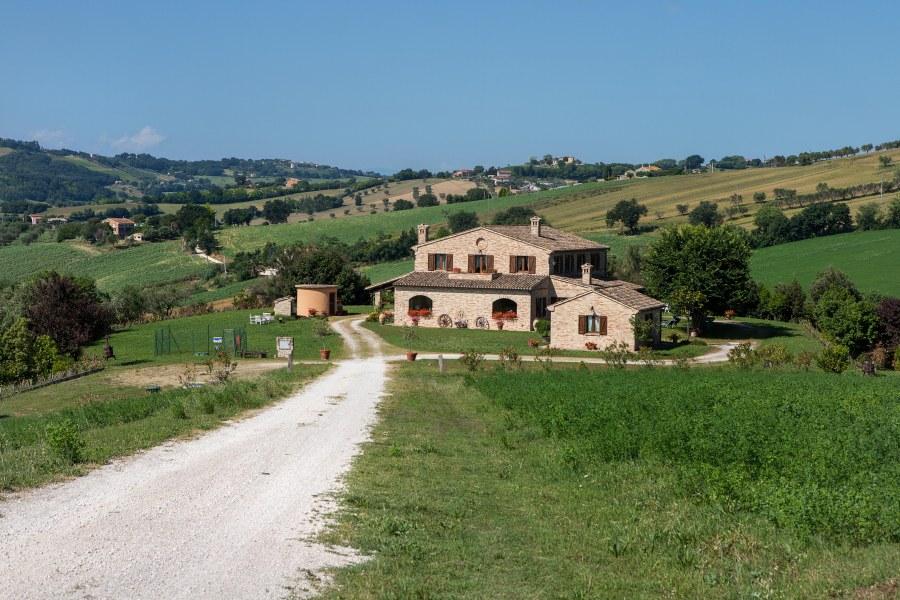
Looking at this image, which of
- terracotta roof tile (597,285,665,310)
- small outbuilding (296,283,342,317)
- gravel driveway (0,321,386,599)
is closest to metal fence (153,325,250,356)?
small outbuilding (296,283,342,317)

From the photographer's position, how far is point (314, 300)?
6412 centimetres

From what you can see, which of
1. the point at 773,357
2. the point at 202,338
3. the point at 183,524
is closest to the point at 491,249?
the point at 202,338

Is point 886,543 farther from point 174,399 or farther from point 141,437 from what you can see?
point 174,399

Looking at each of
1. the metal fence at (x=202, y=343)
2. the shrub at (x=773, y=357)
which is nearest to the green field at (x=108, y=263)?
the metal fence at (x=202, y=343)

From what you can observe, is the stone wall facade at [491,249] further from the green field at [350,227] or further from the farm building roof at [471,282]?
the green field at [350,227]

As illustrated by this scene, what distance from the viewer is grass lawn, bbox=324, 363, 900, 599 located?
10961mm

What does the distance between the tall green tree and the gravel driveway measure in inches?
1521

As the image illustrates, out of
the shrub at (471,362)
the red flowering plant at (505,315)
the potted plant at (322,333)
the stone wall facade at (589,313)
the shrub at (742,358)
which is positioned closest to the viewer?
the shrub at (471,362)

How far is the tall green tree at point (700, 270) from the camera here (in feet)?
181

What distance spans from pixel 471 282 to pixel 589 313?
31.4 ft

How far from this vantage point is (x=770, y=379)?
3272 centimetres

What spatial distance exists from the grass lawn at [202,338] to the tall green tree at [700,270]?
733 inches

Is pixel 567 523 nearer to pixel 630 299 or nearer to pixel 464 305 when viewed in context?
pixel 630 299

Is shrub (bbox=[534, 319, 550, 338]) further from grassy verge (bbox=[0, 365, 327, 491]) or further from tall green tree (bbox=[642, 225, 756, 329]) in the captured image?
grassy verge (bbox=[0, 365, 327, 491])
